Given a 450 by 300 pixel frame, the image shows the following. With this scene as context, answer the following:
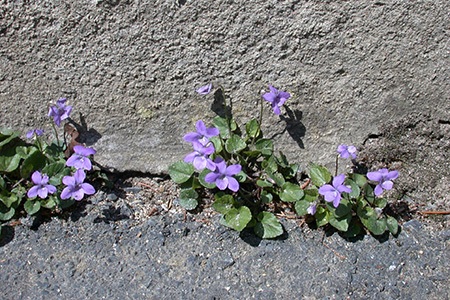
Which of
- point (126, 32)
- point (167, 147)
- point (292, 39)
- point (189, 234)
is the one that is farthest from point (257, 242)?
point (126, 32)

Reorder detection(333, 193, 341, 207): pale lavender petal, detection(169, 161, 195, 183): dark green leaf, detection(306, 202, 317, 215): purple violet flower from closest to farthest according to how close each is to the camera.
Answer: detection(333, 193, 341, 207): pale lavender petal, detection(306, 202, 317, 215): purple violet flower, detection(169, 161, 195, 183): dark green leaf

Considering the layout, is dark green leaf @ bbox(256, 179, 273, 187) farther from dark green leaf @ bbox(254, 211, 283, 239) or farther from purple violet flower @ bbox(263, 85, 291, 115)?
purple violet flower @ bbox(263, 85, 291, 115)

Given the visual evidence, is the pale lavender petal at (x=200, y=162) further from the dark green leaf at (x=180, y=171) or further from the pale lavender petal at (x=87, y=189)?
the pale lavender petal at (x=87, y=189)

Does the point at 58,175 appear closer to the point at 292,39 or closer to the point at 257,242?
the point at 257,242

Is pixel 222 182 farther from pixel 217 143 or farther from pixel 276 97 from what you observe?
pixel 276 97

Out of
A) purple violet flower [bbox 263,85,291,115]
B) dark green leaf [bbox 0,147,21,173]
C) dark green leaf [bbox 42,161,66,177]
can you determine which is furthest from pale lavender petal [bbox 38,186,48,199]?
purple violet flower [bbox 263,85,291,115]

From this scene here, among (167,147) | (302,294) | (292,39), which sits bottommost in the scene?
(302,294)
